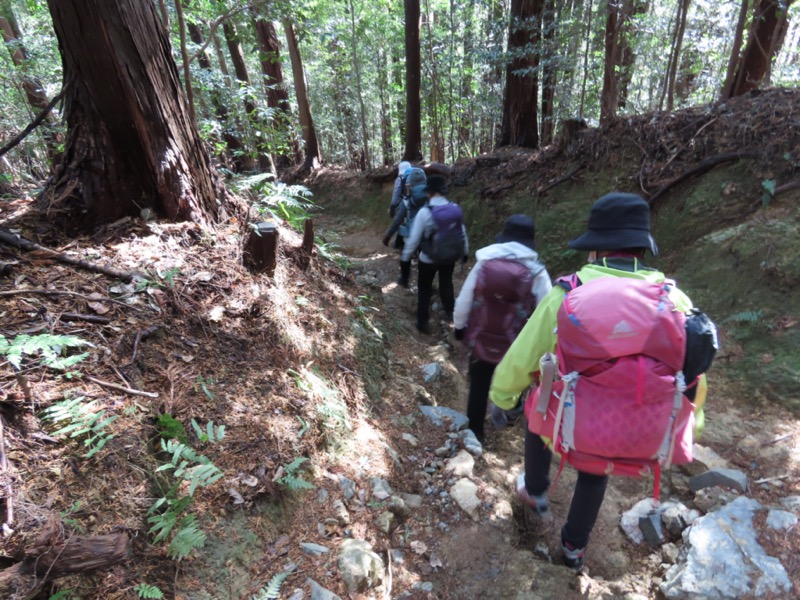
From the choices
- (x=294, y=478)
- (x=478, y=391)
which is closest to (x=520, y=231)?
(x=478, y=391)

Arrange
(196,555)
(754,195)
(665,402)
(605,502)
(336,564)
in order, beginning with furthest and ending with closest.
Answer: (754,195), (605,502), (336,564), (196,555), (665,402)

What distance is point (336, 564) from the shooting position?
7.48 ft

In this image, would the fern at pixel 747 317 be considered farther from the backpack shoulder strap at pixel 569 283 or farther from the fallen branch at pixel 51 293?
the fallen branch at pixel 51 293

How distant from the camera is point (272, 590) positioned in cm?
200

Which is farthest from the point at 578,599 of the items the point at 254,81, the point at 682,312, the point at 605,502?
the point at 254,81

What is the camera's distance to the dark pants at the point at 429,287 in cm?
572

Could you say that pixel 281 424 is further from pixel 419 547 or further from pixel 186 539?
pixel 419 547

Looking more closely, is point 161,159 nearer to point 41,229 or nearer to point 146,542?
point 41,229

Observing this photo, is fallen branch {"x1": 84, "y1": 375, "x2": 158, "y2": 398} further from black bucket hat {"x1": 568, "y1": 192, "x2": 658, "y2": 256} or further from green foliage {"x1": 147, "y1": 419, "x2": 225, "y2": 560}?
black bucket hat {"x1": 568, "y1": 192, "x2": 658, "y2": 256}

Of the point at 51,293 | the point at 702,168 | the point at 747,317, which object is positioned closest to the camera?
the point at 51,293

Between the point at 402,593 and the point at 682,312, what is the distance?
2.16 metres

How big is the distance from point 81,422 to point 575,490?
278 cm

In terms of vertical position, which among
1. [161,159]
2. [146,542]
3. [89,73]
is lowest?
[146,542]

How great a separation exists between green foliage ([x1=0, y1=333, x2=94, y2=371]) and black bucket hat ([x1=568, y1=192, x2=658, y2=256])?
9.42 feet
